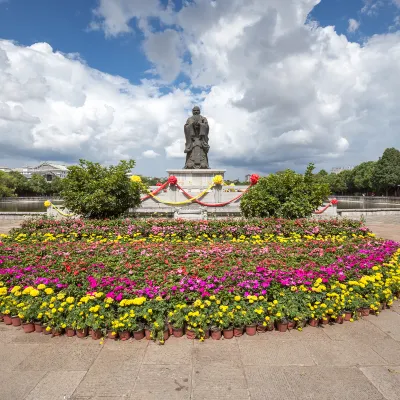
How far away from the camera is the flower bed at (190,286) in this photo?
3.20 meters

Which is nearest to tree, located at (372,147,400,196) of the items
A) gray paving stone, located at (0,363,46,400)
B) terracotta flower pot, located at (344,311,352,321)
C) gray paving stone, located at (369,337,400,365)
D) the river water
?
the river water

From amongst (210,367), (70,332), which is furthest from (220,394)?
(70,332)

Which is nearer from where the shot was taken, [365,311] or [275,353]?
[275,353]

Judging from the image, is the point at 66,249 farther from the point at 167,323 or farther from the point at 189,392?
the point at 189,392

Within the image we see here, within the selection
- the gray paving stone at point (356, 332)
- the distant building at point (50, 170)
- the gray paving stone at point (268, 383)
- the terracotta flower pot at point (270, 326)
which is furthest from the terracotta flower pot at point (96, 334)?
the distant building at point (50, 170)

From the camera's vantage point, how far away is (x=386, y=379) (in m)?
2.49

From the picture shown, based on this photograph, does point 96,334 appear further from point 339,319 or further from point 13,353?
point 339,319

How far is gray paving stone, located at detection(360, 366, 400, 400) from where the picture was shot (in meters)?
2.32

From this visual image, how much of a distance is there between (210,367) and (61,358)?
147 centimetres

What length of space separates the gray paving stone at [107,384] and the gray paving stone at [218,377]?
554 millimetres

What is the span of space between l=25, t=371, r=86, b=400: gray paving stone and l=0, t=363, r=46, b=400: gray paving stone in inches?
2.4

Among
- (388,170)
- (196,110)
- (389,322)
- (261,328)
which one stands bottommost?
(389,322)

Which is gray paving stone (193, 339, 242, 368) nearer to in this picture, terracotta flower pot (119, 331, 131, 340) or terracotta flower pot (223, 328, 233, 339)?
terracotta flower pot (223, 328, 233, 339)

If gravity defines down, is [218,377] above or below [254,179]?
below
